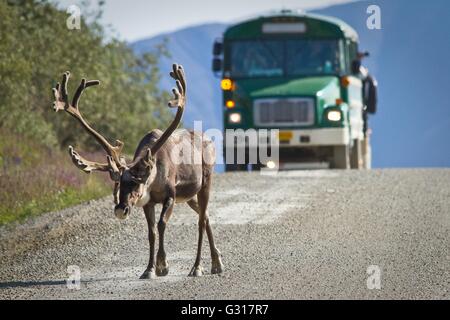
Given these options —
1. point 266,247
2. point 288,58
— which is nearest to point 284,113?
point 288,58

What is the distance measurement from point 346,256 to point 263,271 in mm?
1265

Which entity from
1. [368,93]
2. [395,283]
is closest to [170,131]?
[395,283]

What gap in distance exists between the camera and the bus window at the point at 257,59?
27.0m

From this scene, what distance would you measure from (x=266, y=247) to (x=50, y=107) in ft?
59.4

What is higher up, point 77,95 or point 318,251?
point 77,95

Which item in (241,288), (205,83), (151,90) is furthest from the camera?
(205,83)

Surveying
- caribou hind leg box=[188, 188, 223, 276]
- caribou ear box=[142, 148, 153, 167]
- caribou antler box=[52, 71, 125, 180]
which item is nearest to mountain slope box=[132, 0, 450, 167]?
caribou hind leg box=[188, 188, 223, 276]

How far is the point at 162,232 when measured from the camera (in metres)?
12.1

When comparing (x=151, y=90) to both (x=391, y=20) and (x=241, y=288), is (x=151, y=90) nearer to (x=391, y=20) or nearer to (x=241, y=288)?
(x=241, y=288)

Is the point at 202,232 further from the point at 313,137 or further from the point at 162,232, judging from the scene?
the point at 313,137

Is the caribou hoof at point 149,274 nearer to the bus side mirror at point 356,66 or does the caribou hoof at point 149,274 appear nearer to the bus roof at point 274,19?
the bus roof at point 274,19

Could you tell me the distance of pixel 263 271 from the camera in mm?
12531

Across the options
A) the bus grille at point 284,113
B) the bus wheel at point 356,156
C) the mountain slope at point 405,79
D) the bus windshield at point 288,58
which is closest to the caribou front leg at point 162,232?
the bus grille at point 284,113
